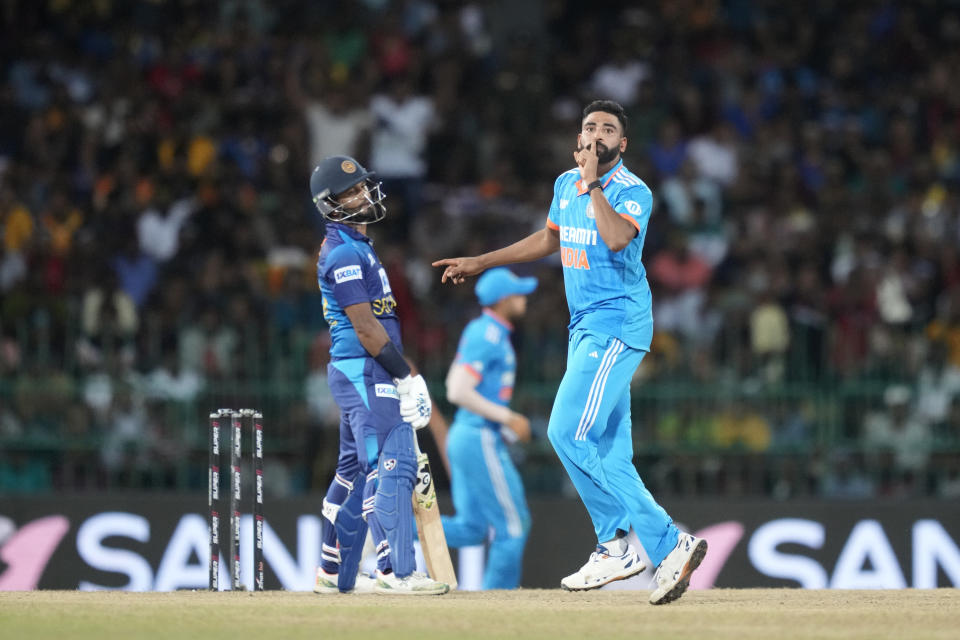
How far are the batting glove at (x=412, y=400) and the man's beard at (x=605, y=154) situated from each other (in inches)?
60.9

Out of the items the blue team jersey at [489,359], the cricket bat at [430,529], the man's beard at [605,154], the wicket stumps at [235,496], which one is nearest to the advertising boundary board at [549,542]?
the blue team jersey at [489,359]

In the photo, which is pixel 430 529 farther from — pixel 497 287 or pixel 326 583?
pixel 497 287

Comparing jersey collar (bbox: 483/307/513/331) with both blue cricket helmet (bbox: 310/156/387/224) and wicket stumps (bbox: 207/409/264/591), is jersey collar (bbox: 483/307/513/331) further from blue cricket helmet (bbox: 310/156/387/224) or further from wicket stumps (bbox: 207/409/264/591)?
blue cricket helmet (bbox: 310/156/387/224)

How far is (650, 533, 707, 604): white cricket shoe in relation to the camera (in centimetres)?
757

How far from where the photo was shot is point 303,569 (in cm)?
1200

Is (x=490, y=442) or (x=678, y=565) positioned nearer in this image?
(x=678, y=565)

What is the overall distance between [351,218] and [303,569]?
14.9ft

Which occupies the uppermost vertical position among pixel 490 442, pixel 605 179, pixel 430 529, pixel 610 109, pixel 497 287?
pixel 610 109

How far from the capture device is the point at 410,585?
8156 millimetres

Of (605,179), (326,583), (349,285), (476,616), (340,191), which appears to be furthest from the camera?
(326,583)

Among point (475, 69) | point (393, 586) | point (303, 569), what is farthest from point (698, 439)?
point (475, 69)

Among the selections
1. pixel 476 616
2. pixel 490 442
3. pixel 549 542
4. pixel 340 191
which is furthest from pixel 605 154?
pixel 549 542

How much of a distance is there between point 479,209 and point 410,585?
7958mm

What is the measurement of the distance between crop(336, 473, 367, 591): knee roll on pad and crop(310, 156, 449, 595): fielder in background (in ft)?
0.05
